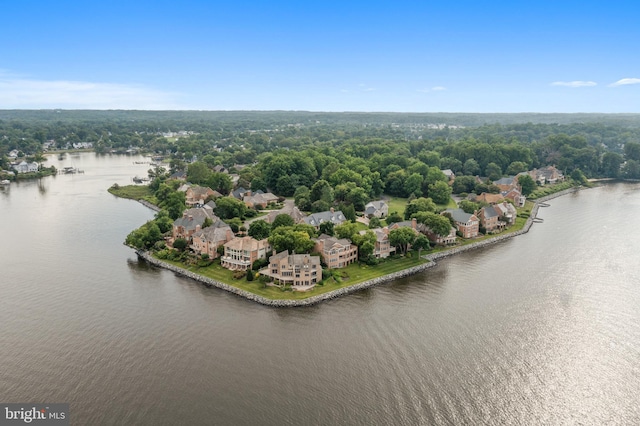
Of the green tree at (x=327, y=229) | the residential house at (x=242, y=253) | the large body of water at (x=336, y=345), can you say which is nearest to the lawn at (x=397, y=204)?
the green tree at (x=327, y=229)

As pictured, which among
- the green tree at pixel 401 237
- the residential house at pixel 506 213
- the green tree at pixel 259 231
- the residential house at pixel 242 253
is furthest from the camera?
the residential house at pixel 506 213

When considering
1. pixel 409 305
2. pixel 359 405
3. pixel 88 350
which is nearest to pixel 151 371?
pixel 88 350

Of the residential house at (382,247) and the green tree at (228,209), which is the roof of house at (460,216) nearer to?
the residential house at (382,247)

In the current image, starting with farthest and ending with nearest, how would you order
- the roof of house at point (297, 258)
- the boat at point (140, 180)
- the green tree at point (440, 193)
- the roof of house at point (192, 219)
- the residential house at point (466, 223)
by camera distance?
1. the boat at point (140, 180)
2. the green tree at point (440, 193)
3. the residential house at point (466, 223)
4. the roof of house at point (192, 219)
5. the roof of house at point (297, 258)

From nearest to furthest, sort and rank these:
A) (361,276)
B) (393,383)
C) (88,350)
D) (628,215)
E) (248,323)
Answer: (393,383) → (88,350) → (248,323) → (361,276) → (628,215)

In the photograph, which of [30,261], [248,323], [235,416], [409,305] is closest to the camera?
[235,416]

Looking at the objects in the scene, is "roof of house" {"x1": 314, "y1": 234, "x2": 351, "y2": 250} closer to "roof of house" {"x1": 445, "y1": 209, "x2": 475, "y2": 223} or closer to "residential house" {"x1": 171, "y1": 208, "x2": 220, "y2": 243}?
"residential house" {"x1": 171, "y1": 208, "x2": 220, "y2": 243}

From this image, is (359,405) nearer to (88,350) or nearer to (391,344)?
(391,344)

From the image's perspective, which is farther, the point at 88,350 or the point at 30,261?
the point at 30,261

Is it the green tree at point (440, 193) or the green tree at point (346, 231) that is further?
the green tree at point (440, 193)
